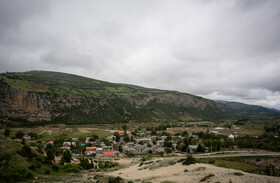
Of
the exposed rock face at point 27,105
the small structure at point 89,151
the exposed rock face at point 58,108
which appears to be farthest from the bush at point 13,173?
the exposed rock face at point 27,105

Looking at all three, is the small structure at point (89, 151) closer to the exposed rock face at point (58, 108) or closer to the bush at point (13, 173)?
the bush at point (13, 173)

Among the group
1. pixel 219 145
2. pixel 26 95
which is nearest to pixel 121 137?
pixel 219 145

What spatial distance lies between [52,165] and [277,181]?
3776 centimetres

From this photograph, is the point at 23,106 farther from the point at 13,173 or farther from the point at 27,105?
the point at 13,173

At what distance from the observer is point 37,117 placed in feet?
425

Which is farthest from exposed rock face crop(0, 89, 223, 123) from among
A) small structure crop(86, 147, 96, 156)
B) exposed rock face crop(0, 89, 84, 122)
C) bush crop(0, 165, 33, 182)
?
bush crop(0, 165, 33, 182)

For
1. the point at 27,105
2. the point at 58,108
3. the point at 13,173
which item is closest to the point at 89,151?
the point at 13,173

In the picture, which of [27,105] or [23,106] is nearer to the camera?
[23,106]

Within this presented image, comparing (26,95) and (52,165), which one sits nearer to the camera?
(52,165)

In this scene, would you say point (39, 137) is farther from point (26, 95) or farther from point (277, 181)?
point (277, 181)

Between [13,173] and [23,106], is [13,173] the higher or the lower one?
the lower one

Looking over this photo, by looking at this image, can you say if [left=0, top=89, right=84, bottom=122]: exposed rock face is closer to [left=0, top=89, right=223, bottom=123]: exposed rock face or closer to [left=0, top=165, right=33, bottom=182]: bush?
[left=0, top=89, right=223, bottom=123]: exposed rock face

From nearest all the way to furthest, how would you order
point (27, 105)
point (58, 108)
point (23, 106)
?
point (23, 106)
point (27, 105)
point (58, 108)

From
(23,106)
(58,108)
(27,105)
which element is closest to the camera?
(23,106)
